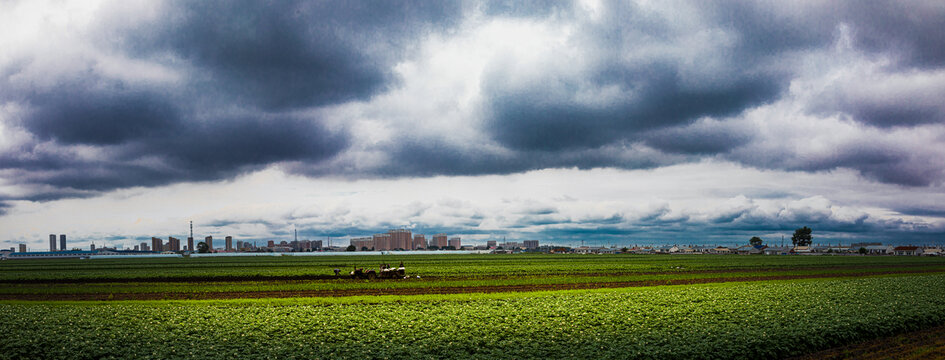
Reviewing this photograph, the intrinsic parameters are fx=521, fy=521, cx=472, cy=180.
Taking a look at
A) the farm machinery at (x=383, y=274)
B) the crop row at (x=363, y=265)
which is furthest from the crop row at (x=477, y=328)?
the crop row at (x=363, y=265)

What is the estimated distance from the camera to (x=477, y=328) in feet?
76.2

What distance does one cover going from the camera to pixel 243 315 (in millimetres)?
26891

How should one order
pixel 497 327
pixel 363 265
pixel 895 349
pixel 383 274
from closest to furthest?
pixel 895 349
pixel 497 327
pixel 383 274
pixel 363 265

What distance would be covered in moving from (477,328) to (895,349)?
59.5 ft

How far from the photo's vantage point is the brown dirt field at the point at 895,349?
2117cm

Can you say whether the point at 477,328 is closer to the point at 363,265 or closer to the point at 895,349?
the point at 895,349

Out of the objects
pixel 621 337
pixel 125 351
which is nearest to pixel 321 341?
pixel 125 351

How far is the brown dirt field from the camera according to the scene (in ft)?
69.5

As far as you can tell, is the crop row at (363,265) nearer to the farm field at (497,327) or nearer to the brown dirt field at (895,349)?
the farm field at (497,327)

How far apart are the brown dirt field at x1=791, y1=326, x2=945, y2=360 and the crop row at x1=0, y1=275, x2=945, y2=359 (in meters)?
0.51

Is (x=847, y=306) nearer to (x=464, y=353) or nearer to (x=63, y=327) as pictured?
(x=464, y=353)

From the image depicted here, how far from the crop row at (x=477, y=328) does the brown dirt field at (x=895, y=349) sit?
0.51m

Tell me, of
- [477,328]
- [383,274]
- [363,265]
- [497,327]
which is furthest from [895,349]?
[363,265]

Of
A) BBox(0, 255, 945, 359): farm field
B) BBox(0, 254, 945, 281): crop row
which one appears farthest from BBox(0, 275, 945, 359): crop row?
BBox(0, 254, 945, 281): crop row
